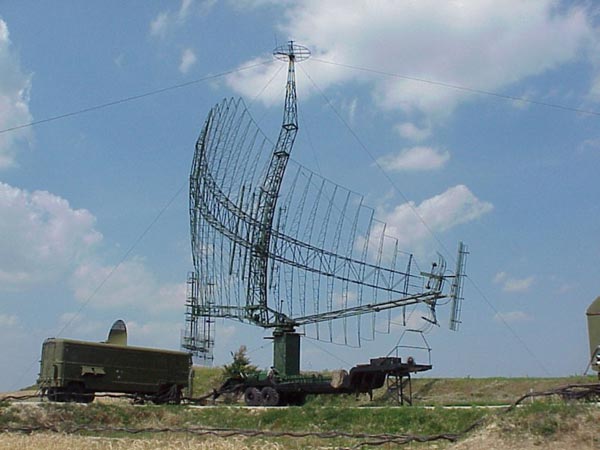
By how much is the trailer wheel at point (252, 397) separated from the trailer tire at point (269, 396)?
0.54ft

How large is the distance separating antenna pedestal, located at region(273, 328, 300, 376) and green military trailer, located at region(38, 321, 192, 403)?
4.09 metres

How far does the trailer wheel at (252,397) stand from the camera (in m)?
29.3

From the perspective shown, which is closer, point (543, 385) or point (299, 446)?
point (299, 446)

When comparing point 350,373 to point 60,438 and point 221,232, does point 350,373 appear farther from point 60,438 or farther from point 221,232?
point 60,438

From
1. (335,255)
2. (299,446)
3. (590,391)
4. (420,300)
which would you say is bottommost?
(299,446)

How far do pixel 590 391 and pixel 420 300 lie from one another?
57.3ft

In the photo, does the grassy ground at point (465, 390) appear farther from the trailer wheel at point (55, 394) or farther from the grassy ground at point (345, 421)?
the trailer wheel at point (55, 394)

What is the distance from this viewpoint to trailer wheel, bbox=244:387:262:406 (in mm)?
29281

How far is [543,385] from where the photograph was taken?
2875cm

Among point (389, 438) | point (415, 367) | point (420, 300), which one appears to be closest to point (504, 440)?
point (389, 438)

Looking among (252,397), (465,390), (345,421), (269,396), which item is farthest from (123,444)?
(465,390)

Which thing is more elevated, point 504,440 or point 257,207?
point 257,207

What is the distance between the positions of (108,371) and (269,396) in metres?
6.59

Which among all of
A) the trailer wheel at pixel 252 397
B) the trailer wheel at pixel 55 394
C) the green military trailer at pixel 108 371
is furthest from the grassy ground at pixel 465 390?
the trailer wheel at pixel 55 394
